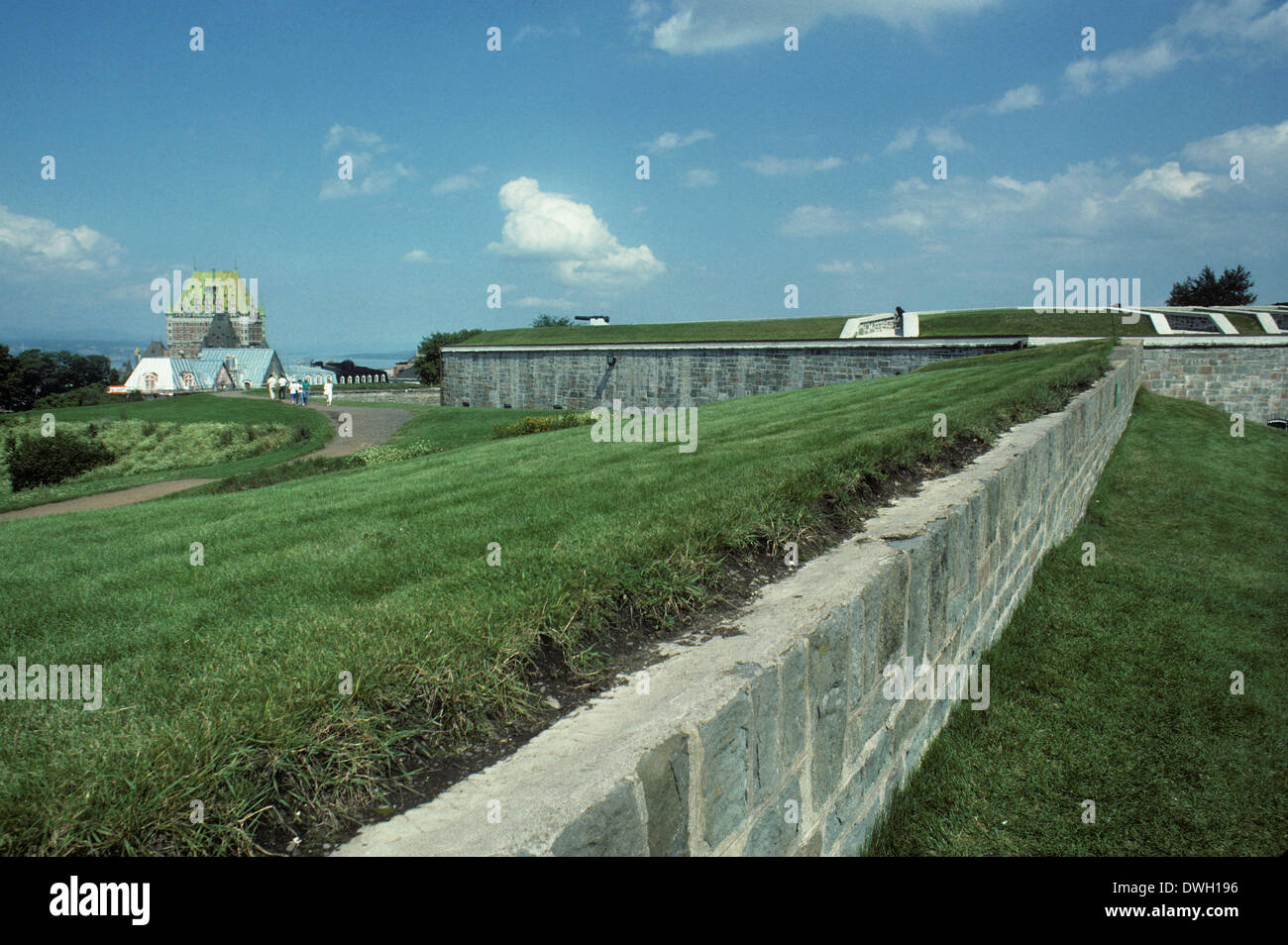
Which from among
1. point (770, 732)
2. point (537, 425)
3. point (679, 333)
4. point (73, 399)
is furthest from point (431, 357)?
point (770, 732)

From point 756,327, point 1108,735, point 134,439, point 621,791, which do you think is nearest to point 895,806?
point 1108,735

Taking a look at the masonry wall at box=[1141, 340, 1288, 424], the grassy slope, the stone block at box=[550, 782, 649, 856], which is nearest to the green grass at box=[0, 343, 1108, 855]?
the stone block at box=[550, 782, 649, 856]

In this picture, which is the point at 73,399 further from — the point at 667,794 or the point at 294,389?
the point at 667,794

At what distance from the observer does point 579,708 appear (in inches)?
91.0

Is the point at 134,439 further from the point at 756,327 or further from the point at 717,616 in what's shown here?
the point at 756,327

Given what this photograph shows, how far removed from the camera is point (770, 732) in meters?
2.27

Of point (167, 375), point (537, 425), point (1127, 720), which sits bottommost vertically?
point (1127, 720)

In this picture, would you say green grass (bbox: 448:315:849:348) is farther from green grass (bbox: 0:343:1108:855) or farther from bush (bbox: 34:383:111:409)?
bush (bbox: 34:383:111:409)

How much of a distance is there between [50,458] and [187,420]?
16.3 feet

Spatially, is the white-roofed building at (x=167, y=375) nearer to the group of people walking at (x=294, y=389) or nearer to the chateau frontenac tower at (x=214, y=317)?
the chateau frontenac tower at (x=214, y=317)

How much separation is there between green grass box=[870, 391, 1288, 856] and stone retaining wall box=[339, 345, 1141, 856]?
0.24 meters

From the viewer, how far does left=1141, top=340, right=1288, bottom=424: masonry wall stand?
2242 centimetres

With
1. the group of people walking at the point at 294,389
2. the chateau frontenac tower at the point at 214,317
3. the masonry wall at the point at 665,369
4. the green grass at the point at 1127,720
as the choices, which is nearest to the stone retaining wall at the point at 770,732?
the green grass at the point at 1127,720
